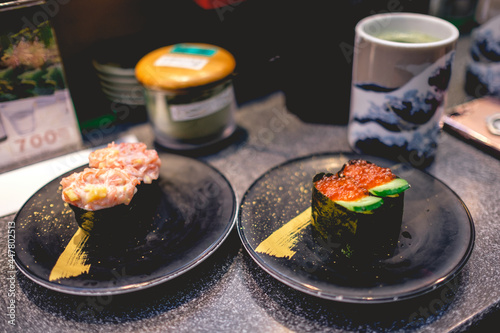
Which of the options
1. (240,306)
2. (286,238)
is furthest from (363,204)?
(240,306)

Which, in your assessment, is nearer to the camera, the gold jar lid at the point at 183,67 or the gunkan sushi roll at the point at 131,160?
the gunkan sushi roll at the point at 131,160

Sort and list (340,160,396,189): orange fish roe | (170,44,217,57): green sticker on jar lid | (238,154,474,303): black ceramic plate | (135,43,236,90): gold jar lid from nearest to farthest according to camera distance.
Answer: (238,154,474,303): black ceramic plate
(340,160,396,189): orange fish roe
(135,43,236,90): gold jar lid
(170,44,217,57): green sticker on jar lid

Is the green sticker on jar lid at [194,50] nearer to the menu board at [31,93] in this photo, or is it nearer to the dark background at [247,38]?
the dark background at [247,38]

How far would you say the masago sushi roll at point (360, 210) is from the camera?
0.68 meters

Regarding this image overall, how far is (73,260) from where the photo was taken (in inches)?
28.4

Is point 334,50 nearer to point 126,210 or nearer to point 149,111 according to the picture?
point 149,111

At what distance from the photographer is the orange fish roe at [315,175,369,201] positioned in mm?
704

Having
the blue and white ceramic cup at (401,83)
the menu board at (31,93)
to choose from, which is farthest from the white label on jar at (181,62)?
the blue and white ceramic cup at (401,83)

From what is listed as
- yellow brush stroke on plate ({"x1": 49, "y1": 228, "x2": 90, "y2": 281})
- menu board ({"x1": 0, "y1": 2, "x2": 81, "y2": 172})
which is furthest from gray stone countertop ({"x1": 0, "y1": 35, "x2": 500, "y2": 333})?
menu board ({"x1": 0, "y1": 2, "x2": 81, "y2": 172})

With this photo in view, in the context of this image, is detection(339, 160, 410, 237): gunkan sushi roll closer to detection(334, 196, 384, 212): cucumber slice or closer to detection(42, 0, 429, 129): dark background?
detection(334, 196, 384, 212): cucumber slice

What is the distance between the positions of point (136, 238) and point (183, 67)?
426mm

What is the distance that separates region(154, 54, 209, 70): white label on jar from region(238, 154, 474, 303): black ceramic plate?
1.05 ft

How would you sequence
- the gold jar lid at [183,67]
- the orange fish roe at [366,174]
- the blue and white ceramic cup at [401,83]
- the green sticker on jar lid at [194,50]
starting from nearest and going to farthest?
the orange fish roe at [366,174] < the blue and white ceramic cup at [401,83] < the gold jar lid at [183,67] < the green sticker on jar lid at [194,50]

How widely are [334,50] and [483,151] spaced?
45 centimetres
